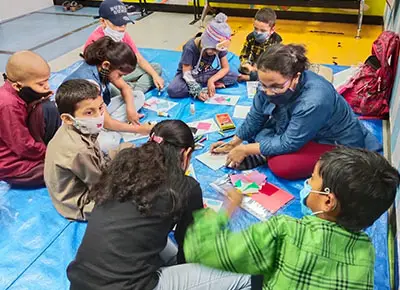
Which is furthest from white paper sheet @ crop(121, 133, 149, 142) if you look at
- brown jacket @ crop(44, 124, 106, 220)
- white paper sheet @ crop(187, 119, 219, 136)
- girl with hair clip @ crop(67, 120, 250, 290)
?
girl with hair clip @ crop(67, 120, 250, 290)

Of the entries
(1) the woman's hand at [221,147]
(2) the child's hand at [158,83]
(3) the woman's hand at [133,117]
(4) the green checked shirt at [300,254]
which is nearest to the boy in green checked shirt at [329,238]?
(4) the green checked shirt at [300,254]

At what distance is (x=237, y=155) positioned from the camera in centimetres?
235

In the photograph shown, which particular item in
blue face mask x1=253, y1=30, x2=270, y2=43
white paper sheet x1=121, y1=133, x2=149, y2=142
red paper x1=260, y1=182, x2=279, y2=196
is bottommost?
red paper x1=260, y1=182, x2=279, y2=196

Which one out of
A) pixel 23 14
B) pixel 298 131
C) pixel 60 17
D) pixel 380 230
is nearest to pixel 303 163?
pixel 298 131

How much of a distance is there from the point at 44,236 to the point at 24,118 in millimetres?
714

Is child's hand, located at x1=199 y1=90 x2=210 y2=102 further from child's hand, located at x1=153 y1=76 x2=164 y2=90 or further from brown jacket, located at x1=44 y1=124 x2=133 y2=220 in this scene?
brown jacket, located at x1=44 y1=124 x2=133 y2=220

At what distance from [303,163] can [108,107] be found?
155 centimetres

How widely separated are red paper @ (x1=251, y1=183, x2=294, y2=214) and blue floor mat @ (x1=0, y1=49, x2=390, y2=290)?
0.12 ft

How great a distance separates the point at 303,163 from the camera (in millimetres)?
2227

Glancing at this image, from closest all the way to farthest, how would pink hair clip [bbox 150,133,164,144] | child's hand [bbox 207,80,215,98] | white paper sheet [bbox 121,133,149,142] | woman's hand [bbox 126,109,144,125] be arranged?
pink hair clip [bbox 150,133,164,144] → white paper sheet [bbox 121,133,149,142] → woman's hand [bbox 126,109,144,125] → child's hand [bbox 207,80,215,98]

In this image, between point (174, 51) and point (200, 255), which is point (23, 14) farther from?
point (200, 255)

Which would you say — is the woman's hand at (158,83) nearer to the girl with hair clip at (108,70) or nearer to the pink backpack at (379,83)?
the girl with hair clip at (108,70)

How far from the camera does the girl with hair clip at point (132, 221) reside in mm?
1186

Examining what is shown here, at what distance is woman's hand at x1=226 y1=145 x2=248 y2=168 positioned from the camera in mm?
2342
